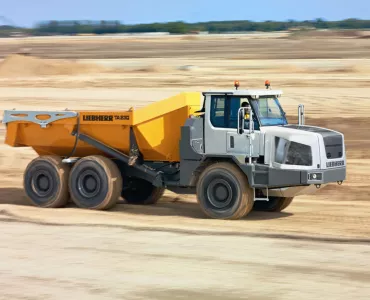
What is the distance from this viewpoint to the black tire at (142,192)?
1644 centimetres

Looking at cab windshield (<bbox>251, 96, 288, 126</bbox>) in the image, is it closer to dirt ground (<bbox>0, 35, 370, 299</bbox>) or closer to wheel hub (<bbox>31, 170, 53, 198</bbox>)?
dirt ground (<bbox>0, 35, 370, 299</bbox>)

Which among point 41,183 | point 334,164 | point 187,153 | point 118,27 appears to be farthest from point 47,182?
point 118,27

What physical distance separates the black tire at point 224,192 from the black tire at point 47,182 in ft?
8.86

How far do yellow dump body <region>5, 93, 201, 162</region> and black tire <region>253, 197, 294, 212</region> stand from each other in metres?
1.75

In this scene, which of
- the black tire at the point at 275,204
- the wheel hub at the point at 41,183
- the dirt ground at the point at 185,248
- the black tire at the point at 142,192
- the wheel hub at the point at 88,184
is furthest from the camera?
the black tire at the point at 142,192

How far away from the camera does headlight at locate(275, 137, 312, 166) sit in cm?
1361

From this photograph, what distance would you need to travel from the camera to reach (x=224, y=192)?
14297 mm

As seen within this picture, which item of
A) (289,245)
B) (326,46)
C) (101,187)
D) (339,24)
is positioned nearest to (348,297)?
(289,245)

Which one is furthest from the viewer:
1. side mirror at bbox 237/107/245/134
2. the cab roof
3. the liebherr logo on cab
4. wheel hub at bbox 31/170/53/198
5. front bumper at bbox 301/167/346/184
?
wheel hub at bbox 31/170/53/198

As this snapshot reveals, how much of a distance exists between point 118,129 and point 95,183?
101cm

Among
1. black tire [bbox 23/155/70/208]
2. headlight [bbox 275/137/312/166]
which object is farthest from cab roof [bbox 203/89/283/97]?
black tire [bbox 23/155/70/208]

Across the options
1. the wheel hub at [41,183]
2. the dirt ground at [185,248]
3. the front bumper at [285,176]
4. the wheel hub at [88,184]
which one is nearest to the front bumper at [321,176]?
the front bumper at [285,176]

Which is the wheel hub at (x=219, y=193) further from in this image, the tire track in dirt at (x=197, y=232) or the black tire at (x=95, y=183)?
the black tire at (x=95, y=183)

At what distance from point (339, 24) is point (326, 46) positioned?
9486 centimetres
